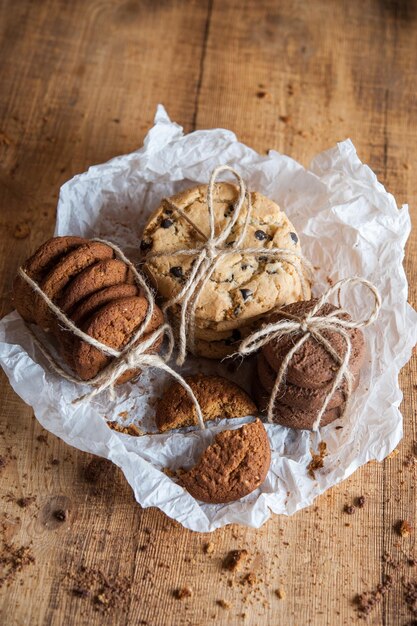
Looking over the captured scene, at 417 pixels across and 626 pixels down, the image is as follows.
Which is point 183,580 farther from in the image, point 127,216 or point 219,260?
point 127,216

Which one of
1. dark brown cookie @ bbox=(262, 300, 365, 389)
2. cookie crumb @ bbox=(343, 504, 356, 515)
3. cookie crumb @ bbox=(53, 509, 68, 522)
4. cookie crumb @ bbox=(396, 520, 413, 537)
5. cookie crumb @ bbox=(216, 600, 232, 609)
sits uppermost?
dark brown cookie @ bbox=(262, 300, 365, 389)

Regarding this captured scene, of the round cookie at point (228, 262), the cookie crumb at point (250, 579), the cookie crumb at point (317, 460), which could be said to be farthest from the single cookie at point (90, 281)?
the cookie crumb at point (250, 579)

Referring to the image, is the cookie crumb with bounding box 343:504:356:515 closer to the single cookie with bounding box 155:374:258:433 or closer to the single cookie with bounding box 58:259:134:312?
the single cookie with bounding box 155:374:258:433

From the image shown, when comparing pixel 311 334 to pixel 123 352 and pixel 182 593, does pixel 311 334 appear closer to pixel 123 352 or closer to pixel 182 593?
pixel 123 352

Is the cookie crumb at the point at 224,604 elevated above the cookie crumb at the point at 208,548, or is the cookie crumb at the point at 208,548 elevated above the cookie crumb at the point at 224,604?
the cookie crumb at the point at 208,548

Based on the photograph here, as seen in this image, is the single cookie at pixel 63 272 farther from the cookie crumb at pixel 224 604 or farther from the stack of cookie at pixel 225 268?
the cookie crumb at pixel 224 604

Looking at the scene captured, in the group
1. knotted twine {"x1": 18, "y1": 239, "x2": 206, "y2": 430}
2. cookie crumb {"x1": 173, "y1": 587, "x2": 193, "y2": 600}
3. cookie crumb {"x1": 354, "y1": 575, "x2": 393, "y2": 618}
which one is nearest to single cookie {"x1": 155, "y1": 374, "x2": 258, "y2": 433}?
knotted twine {"x1": 18, "y1": 239, "x2": 206, "y2": 430}
